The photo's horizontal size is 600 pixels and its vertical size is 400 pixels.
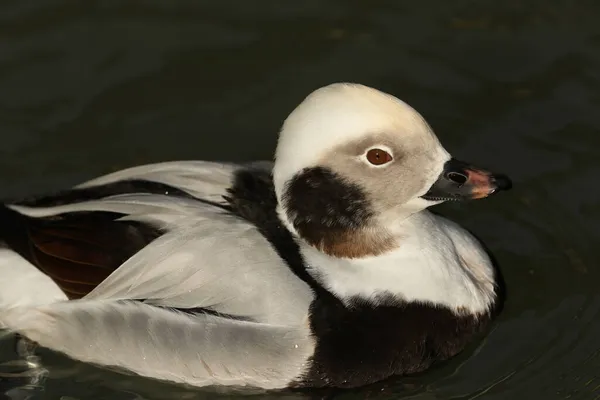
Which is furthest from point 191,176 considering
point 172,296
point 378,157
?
point 378,157

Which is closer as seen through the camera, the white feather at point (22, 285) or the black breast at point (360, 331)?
the black breast at point (360, 331)

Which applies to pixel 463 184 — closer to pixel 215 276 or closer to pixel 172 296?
pixel 215 276

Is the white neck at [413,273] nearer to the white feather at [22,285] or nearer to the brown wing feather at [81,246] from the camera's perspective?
the brown wing feather at [81,246]

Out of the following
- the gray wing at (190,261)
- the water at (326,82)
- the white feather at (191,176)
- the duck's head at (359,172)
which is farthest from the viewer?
the water at (326,82)

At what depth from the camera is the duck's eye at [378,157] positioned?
5.21m

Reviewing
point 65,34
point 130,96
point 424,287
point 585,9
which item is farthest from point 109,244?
point 585,9

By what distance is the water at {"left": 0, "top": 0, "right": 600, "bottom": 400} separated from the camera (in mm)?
6578

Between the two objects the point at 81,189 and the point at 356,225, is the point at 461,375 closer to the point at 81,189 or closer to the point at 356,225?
the point at 356,225

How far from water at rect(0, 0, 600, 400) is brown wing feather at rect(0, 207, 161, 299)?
1241 millimetres

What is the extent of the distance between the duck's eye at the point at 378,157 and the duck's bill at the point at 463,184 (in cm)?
25

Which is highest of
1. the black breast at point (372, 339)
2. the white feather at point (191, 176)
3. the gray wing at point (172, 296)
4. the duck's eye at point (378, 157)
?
the duck's eye at point (378, 157)

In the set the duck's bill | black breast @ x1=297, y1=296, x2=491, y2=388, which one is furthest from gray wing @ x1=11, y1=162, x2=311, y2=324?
the duck's bill

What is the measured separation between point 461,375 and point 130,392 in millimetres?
1529

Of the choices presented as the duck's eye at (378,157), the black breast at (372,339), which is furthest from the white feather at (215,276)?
the duck's eye at (378,157)
